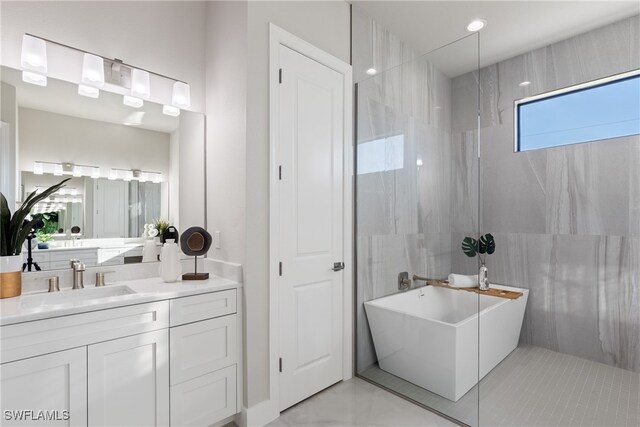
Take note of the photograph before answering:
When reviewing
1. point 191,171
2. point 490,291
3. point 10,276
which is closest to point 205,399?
point 10,276

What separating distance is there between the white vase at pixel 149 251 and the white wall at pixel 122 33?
3.17 ft

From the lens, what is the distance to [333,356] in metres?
2.42

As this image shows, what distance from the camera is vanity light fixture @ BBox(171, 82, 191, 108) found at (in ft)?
7.20

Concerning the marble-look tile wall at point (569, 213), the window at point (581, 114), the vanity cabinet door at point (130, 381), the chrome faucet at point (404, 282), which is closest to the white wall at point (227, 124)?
the vanity cabinet door at point (130, 381)

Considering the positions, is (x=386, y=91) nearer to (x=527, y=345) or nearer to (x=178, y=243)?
(x=178, y=243)

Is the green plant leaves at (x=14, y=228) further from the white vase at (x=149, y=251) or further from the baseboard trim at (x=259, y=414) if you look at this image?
the baseboard trim at (x=259, y=414)

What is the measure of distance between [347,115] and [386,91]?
378 millimetres

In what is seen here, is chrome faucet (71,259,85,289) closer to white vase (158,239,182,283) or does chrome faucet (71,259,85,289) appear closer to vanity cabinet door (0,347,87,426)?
white vase (158,239,182,283)

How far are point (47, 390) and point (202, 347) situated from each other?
0.67 meters

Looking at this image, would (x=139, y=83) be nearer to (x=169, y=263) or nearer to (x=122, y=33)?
(x=122, y=33)

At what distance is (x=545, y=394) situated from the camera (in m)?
2.34

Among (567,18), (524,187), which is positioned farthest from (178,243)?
(567,18)

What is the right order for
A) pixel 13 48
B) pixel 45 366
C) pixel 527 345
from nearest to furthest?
1. pixel 45 366
2. pixel 13 48
3. pixel 527 345

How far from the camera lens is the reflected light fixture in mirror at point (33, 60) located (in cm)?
166
